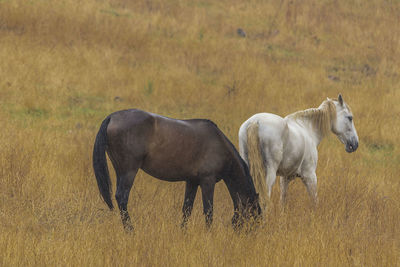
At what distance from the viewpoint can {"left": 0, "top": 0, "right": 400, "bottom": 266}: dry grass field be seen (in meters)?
4.39

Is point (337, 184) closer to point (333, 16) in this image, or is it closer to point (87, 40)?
point (87, 40)

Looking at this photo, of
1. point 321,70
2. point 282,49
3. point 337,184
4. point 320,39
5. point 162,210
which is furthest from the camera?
point 320,39

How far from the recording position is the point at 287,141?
6168 mm

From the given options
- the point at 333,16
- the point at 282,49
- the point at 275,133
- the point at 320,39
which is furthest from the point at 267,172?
the point at 333,16

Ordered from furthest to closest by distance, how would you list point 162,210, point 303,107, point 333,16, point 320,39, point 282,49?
point 333,16
point 320,39
point 282,49
point 303,107
point 162,210

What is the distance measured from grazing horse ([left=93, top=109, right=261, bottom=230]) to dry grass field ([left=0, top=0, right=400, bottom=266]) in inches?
12.0

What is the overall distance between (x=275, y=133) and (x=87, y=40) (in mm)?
8847

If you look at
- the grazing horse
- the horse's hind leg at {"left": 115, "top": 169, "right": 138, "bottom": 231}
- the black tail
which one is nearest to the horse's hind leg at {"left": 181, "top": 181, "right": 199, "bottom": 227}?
the grazing horse

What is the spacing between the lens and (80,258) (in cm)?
393

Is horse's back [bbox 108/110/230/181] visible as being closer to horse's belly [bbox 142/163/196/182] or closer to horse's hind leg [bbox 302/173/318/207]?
horse's belly [bbox 142/163/196/182]

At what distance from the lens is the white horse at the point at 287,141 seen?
19.4ft

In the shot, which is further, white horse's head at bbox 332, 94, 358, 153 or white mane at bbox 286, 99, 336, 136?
white horse's head at bbox 332, 94, 358, 153

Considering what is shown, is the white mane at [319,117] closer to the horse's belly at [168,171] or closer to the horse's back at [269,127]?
the horse's back at [269,127]

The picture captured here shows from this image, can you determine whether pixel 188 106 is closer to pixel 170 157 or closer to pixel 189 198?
pixel 189 198
